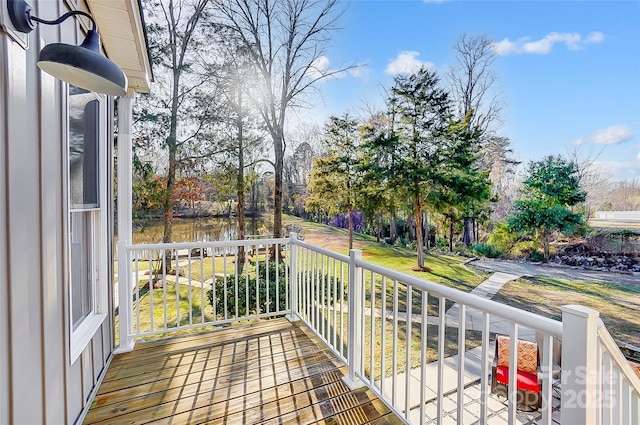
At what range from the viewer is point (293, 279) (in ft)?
10.6

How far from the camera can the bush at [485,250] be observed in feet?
26.6

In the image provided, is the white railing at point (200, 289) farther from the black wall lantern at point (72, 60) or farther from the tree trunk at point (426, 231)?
the tree trunk at point (426, 231)

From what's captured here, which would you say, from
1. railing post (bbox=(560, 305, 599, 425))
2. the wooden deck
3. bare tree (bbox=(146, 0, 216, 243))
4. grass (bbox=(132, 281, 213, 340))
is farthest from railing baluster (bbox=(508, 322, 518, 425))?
bare tree (bbox=(146, 0, 216, 243))

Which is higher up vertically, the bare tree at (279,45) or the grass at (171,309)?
the bare tree at (279,45)

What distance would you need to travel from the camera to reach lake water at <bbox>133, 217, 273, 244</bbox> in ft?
17.7

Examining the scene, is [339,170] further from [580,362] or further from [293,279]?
[580,362]

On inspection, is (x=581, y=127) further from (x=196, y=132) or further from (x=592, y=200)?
(x=196, y=132)

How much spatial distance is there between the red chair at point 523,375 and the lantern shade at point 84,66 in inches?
146

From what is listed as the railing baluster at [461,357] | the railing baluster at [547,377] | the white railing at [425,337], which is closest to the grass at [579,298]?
the white railing at [425,337]

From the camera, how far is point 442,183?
7.64 meters

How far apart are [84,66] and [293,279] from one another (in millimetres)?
2561

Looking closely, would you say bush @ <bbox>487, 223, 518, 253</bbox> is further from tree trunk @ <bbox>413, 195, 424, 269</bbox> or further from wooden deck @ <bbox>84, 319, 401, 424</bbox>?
wooden deck @ <bbox>84, 319, 401, 424</bbox>

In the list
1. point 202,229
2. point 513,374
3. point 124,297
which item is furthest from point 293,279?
point 202,229

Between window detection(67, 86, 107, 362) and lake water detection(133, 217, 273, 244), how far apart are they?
11.2ft
